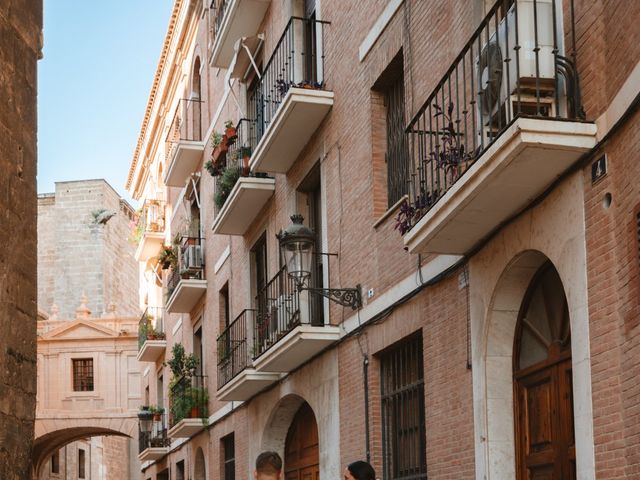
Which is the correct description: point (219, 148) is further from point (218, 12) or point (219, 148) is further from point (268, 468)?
point (268, 468)

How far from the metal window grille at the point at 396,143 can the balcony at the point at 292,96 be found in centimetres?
164

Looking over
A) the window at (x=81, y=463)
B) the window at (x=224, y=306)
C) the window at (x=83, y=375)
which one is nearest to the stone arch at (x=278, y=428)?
the window at (x=224, y=306)

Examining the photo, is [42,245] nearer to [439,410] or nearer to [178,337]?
A: [178,337]

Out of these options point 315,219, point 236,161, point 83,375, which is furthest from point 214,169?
point 83,375

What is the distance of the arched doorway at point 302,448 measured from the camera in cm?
1591

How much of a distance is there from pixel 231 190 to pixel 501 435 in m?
9.23

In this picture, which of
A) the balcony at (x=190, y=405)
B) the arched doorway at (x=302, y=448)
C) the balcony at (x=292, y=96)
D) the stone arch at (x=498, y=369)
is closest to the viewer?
the stone arch at (x=498, y=369)

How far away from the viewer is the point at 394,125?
499 inches

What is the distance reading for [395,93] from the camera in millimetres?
Result: 12734

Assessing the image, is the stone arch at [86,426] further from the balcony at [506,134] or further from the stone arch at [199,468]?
the balcony at [506,134]

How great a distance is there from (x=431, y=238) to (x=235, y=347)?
355 inches

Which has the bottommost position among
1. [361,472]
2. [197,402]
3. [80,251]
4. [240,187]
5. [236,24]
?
[361,472]

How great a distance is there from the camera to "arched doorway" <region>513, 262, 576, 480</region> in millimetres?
8781

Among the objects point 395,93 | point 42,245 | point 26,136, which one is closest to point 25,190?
point 26,136
